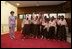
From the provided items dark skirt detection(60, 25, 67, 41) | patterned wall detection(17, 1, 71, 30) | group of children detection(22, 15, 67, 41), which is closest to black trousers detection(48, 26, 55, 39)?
group of children detection(22, 15, 67, 41)

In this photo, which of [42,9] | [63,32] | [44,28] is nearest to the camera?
[63,32]

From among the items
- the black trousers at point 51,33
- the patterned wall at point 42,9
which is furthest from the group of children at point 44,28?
the patterned wall at point 42,9

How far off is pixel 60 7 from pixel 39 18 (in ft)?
10.5

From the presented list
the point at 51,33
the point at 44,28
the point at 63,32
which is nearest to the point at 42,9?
the point at 44,28

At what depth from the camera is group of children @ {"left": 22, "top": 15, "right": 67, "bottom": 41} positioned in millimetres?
6075

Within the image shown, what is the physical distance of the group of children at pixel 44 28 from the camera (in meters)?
6.07

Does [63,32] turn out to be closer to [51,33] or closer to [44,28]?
[51,33]

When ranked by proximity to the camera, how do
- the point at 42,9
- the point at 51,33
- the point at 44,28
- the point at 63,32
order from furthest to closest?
the point at 42,9
the point at 44,28
the point at 51,33
the point at 63,32

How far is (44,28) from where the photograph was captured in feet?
21.3

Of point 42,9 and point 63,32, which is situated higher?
point 42,9

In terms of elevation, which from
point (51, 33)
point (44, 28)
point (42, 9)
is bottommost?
point (51, 33)

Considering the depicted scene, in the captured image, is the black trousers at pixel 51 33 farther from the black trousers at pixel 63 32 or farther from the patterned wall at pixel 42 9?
the patterned wall at pixel 42 9

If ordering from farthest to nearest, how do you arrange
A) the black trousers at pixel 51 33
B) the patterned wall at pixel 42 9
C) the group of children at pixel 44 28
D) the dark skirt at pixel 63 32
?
the patterned wall at pixel 42 9, the black trousers at pixel 51 33, the group of children at pixel 44 28, the dark skirt at pixel 63 32

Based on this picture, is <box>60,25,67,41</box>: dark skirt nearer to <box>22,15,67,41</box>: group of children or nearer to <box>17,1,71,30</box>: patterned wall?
<box>22,15,67,41</box>: group of children
